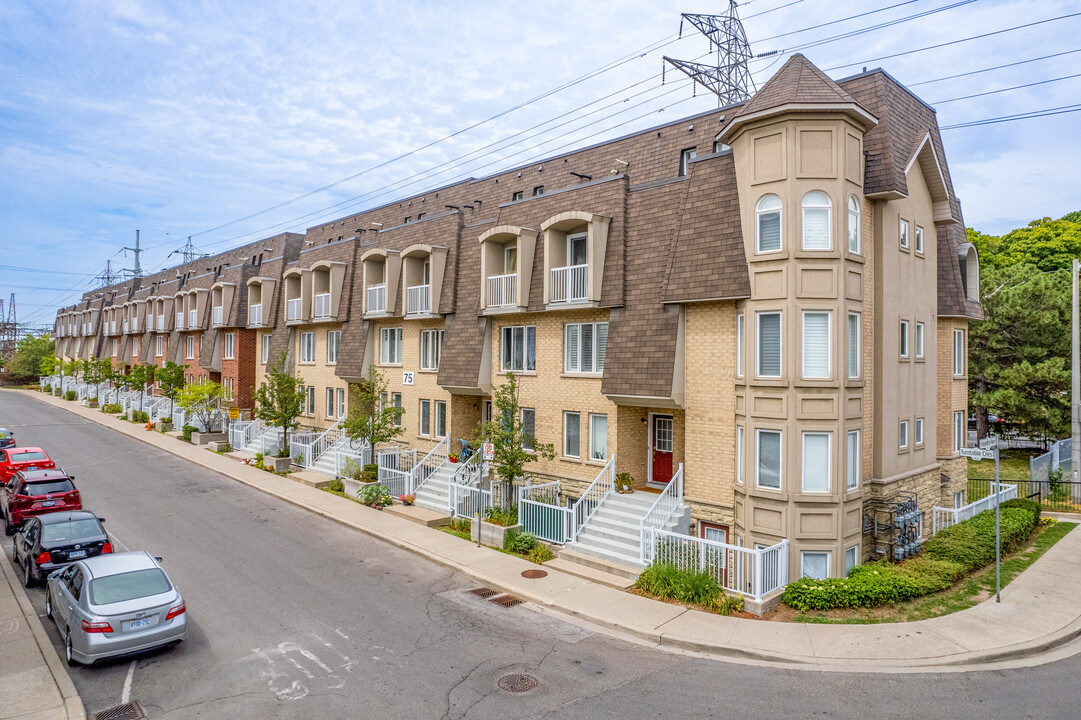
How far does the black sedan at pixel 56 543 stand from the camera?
45.2 feet

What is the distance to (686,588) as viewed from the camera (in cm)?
1389

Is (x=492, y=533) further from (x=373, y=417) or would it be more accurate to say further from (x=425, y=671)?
(x=373, y=417)

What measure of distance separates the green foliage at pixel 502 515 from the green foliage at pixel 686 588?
5182 mm

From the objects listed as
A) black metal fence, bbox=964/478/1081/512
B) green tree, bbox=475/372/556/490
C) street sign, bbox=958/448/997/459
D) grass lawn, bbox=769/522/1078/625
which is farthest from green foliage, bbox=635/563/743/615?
black metal fence, bbox=964/478/1081/512

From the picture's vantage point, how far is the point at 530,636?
40.0ft

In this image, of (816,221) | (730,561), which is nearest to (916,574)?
(730,561)

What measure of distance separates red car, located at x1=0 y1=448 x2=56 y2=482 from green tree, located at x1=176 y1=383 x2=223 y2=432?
41.7ft

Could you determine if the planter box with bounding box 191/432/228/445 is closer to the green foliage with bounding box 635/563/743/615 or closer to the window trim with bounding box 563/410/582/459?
the window trim with bounding box 563/410/582/459

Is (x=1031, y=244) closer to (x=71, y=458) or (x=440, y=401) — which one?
(x=440, y=401)

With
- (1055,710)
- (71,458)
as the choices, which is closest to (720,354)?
(1055,710)

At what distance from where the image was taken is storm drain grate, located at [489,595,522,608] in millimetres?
14008

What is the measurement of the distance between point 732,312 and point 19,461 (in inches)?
999

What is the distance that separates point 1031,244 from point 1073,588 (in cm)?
6173

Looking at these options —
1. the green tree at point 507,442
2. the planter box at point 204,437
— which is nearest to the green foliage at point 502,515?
the green tree at point 507,442
